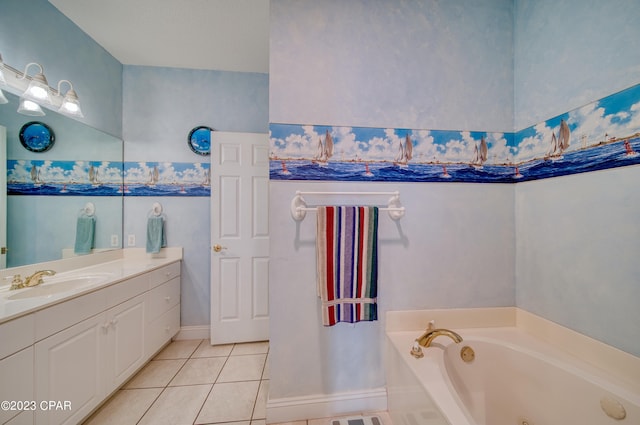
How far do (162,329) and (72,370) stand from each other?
72 centimetres

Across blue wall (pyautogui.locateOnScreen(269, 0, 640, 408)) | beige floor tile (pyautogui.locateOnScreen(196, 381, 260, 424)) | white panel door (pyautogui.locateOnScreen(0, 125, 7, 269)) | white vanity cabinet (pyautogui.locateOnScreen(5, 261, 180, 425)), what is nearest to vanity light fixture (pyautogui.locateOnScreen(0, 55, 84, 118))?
white panel door (pyautogui.locateOnScreen(0, 125, 7, 269))

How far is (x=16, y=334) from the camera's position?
3.00ft

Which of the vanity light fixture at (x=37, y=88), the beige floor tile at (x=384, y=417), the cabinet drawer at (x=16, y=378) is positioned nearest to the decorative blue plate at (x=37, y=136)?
the vanity light fixture at (x=37, y=88)

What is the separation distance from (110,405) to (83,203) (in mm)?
1409

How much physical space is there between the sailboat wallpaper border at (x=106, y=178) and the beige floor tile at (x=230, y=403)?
159cm

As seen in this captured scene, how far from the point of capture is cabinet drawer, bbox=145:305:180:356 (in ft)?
5.54

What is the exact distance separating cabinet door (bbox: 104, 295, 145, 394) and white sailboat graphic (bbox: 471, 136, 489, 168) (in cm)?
242

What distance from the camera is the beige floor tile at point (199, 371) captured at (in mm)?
1562

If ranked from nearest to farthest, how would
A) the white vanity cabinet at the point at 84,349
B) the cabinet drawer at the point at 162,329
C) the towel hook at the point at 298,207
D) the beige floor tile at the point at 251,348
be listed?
the white vanity cabinet at the point at 84,349 < the towel hook at the point at 298,207 < the cabinet drawer at the point at 162,329 < the beige floor tile at the point at 251,348

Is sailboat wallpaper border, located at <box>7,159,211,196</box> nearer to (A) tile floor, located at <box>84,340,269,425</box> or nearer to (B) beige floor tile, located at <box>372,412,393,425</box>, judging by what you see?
(A) tile floor, located at <box>84,340,269,425</box>

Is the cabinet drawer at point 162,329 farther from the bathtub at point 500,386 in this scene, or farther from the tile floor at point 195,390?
the bathtub at point 500,386

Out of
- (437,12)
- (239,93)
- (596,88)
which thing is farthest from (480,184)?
(239,93)

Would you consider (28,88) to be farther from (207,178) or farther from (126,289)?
(126,289)

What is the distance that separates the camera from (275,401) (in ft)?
4.07
